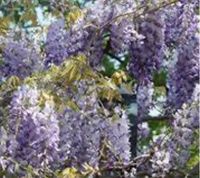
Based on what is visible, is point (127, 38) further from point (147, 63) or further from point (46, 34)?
point (46, 34)

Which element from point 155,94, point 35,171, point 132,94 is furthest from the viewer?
point 155,94

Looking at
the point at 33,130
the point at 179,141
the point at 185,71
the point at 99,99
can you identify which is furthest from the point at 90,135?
the point at 185,71

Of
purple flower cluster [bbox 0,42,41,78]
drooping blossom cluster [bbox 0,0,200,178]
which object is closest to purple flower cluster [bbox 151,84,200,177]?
drooping blossom cluster [bbox 0,0,200,178]

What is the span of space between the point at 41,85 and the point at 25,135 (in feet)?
0.83

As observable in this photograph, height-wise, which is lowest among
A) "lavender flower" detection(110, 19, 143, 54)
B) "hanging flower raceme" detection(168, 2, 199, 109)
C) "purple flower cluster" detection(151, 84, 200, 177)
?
"purple flower cluster" detection(151, 84, 200, 177)

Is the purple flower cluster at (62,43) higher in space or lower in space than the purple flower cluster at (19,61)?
higher

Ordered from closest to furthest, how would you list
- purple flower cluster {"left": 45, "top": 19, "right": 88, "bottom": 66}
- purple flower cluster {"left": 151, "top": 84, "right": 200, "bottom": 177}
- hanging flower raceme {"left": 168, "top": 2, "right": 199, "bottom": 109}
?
purple flower cluster {"left": 151, "top": 84, "right": 200, "bottom": 177} < hanging flower raceme {"left": 168, "top": 2, "right": 199, "bottom": 109} < purple flower cluster {"left": 45, "top": 19, "right": 88, "bottom": 66}

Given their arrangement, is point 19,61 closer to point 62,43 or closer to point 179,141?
point 62,43

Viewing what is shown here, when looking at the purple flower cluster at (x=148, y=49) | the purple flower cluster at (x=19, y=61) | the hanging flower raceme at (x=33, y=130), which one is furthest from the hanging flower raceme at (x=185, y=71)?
the purple flower cluster at (x=19, y=61)

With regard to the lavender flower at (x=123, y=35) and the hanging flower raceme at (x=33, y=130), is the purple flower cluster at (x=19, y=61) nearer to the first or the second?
the lavender flower at (x=123, y=35)

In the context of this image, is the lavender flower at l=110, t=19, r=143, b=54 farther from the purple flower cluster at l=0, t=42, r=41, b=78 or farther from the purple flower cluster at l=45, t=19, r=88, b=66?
the purple flower cluster at l=0, t=42, r=41, b=78

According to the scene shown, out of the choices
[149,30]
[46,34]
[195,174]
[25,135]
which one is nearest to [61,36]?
[46,34]

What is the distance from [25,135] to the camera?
3.94 m

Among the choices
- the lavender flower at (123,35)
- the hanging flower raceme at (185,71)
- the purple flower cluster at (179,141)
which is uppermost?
the lavender flower at (123,35)
